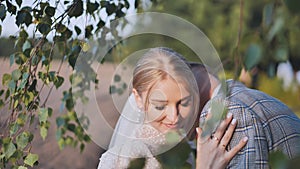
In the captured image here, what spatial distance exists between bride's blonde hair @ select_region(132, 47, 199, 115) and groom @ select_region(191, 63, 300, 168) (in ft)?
0.21

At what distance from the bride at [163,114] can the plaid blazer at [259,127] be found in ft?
0.10

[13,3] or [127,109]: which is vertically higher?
[13,3]

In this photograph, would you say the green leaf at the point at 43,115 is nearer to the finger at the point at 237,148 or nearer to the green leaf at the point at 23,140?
the green leaf at the point at 23,140

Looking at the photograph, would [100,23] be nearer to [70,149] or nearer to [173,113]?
[173,113]

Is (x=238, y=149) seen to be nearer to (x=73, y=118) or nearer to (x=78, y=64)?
(x=78, y=64)

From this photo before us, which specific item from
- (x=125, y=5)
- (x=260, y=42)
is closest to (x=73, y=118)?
(x=125, y=5)

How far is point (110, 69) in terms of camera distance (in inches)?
144

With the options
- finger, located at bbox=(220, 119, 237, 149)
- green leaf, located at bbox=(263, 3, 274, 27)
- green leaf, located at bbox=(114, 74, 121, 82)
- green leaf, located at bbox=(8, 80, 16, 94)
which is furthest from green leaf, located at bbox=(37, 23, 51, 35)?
green leaf, located at bbox=(114, 74, 121, 82)

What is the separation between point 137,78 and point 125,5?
1.32ft

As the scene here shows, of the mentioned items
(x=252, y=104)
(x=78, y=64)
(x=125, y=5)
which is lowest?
(x=252, y=104)

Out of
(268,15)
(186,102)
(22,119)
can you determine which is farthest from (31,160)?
(268,15)

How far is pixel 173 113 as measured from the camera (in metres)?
1.83

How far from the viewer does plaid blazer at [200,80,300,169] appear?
1.78 m

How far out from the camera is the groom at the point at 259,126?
5.82ft
